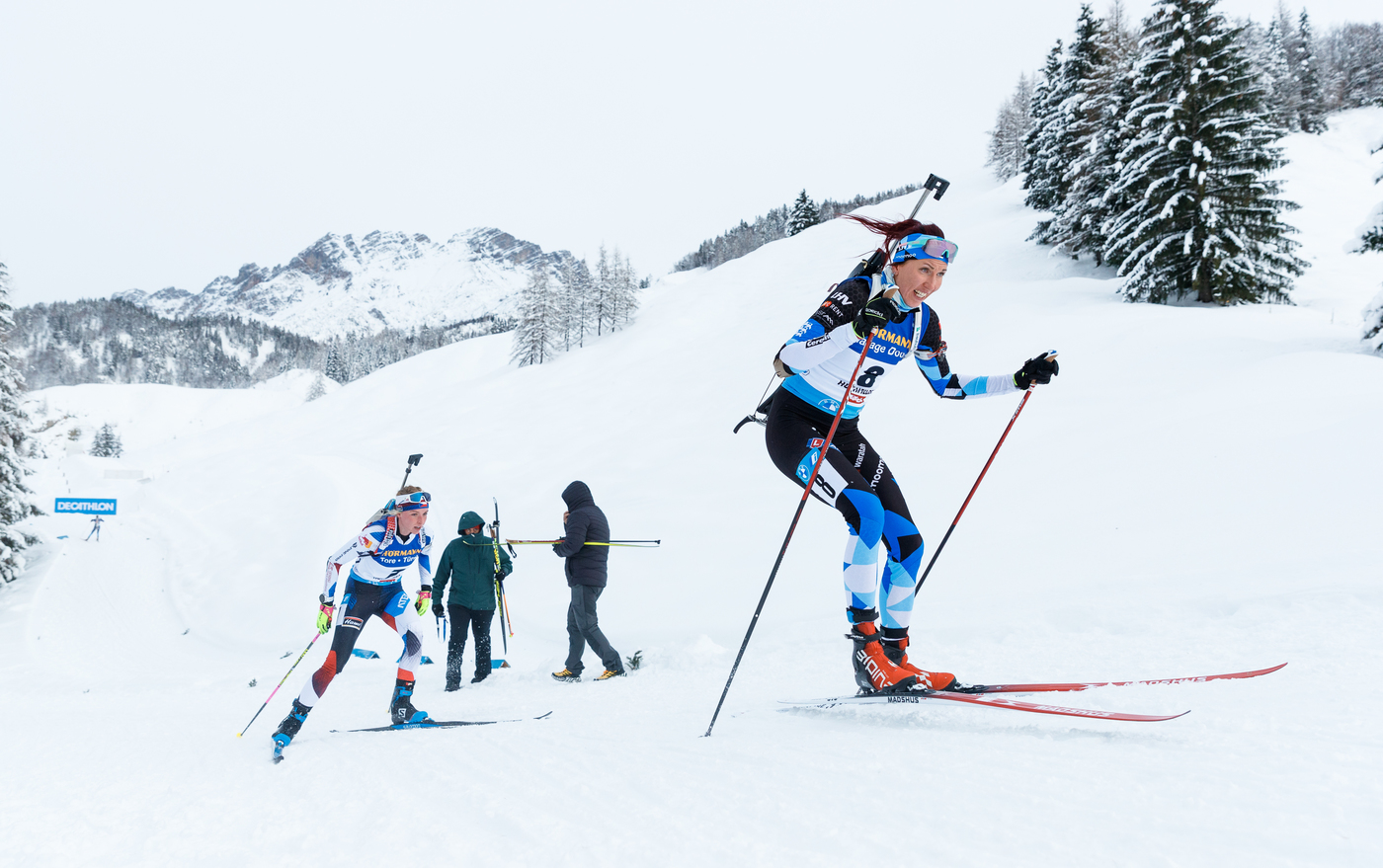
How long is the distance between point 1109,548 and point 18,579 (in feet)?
80.1

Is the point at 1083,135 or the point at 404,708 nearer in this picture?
the point at 404,708

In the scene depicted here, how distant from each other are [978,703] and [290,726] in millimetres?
4863

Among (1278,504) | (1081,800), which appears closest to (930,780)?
(1081,800)

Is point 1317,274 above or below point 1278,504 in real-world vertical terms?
above

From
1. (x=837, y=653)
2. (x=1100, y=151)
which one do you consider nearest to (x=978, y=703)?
(x=837, y=653)

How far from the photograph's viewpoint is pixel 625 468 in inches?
616

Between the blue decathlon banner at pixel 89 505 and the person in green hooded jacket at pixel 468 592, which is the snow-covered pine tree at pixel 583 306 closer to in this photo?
the blue decathlon banner at pixel 89 505

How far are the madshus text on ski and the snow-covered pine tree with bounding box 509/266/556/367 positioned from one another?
43.2 m

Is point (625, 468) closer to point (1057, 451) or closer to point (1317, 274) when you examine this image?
point (1057, 451)

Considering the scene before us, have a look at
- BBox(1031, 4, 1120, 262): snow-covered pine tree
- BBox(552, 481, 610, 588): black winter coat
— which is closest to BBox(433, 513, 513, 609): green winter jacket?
BBox(552, 481, 610, 588): black winter coat

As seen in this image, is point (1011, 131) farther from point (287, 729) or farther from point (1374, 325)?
point (287, 729)

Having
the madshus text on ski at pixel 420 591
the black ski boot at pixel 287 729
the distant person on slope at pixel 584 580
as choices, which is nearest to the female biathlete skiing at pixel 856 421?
the madshus text on ski at pixel 420 591

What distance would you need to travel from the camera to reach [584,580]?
7.52 meters

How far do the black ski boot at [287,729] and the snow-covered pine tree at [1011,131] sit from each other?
68996 mm
